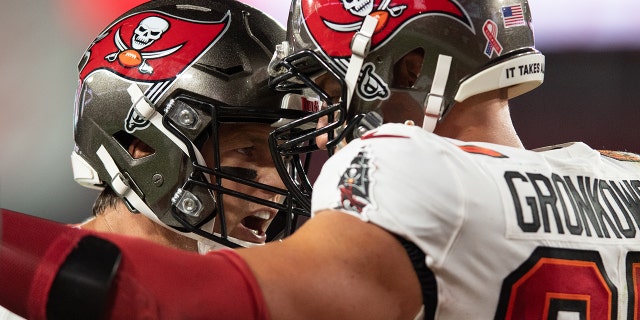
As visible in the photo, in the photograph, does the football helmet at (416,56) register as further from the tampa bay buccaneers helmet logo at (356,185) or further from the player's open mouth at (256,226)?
the player's open mouth at (256,226)

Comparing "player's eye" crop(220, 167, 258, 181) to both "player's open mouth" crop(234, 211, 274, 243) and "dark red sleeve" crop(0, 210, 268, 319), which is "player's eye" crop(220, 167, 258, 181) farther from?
"dark red sleeve" crop(0, 210, 268, 319)

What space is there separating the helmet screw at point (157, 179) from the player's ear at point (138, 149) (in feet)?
0.24

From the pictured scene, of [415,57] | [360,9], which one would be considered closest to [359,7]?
[360,9]

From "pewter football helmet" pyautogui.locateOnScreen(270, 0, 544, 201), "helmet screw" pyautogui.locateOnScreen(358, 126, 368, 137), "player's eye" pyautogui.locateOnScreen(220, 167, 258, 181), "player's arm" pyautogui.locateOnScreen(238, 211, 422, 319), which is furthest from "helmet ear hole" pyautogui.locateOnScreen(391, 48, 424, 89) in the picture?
"player's arm" pyautogui.locateOnScreen(238, 211, 422, 319)

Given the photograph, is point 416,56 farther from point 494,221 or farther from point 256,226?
point 256,226

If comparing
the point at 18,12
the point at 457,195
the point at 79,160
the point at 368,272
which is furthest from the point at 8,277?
the point at 18,12

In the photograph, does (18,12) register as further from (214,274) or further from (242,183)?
(214,274)

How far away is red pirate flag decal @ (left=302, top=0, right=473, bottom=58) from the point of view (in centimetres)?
175

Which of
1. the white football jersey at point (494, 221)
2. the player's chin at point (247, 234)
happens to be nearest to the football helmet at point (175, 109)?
the player's chin at point (247, 234)

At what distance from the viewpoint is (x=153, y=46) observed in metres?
2.13

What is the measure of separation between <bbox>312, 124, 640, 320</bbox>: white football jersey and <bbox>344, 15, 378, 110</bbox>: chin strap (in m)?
0.45

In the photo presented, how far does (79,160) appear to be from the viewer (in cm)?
224

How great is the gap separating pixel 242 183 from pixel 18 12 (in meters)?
2.12

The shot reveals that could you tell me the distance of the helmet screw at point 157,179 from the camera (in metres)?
2.10
